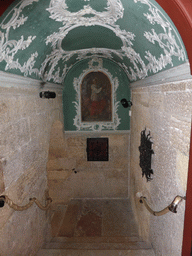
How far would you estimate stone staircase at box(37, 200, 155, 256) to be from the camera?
10.7 feet

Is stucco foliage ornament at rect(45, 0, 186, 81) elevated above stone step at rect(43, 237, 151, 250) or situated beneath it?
elevated above

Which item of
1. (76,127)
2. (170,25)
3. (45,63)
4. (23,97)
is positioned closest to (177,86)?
(170,25)

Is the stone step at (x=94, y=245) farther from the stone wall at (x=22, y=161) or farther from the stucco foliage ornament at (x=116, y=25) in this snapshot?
the stucco foliage ornament at (x=116, y=25)

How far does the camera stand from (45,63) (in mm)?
3219

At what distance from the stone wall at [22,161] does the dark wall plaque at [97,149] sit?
193 cm

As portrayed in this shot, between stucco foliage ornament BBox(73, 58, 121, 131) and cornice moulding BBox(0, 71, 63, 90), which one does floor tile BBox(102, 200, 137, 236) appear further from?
cornice moulding BBox(0, 71, 63, 90)

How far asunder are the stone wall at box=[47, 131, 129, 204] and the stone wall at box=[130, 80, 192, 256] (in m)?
2.45

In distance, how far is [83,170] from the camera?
565cm

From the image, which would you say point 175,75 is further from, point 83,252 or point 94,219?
point 94,219

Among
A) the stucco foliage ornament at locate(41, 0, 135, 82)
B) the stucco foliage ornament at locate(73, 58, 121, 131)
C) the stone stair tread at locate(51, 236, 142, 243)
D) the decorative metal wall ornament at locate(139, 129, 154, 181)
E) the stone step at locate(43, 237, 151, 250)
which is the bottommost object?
the stone stair tread at locate(51, 236, 142, 243)

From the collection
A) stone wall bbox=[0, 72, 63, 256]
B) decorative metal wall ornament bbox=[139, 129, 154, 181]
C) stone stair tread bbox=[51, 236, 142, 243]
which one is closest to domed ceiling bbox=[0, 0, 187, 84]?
stone wall bbox=[0, 72, 63, 256]

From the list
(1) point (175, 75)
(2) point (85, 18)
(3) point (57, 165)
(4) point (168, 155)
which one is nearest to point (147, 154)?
(4) point (168, 155)

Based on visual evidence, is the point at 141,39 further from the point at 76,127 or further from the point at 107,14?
the point at 76,127

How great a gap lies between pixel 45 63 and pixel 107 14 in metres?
1.43
